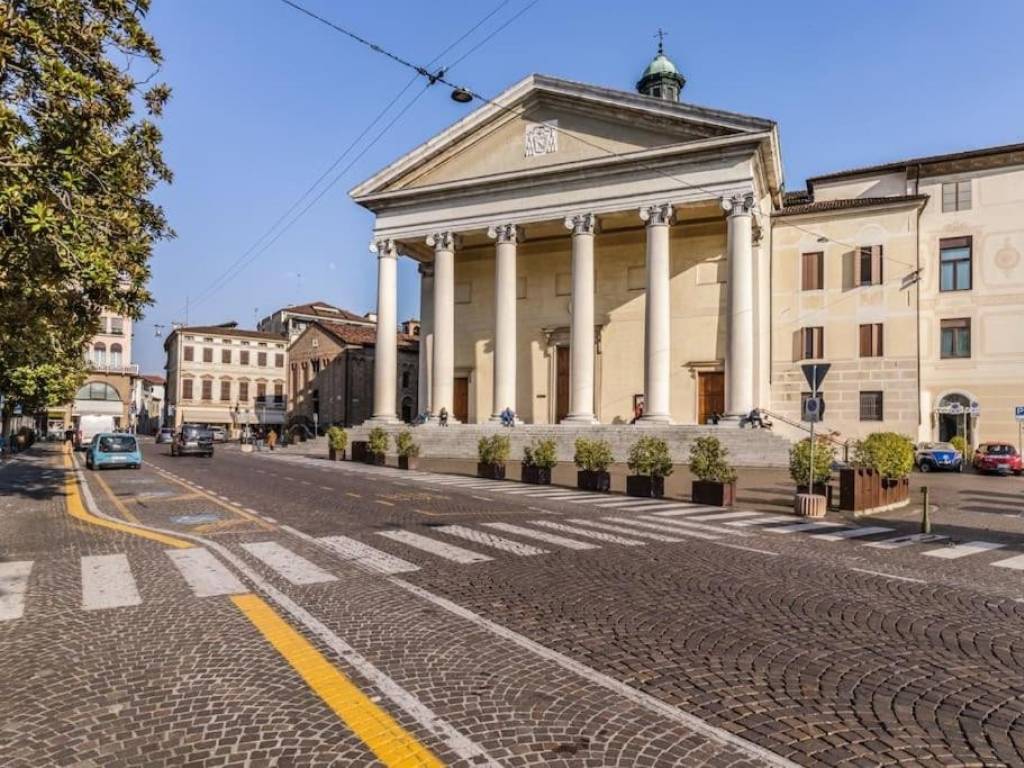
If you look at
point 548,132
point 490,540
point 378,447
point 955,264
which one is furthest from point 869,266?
point 490,540

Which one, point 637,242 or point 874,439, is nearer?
point 874,439

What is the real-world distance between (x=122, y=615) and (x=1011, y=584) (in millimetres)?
9270

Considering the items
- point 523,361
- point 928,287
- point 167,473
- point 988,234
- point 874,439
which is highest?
point 988,234

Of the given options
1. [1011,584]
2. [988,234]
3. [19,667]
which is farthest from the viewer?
[988,234]

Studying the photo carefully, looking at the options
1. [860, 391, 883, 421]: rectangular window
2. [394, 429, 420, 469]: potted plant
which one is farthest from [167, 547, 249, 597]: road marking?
[860, 391, 883, 421]: rectangular window

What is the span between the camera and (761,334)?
35.2 metres

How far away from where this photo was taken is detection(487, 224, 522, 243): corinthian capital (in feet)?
115

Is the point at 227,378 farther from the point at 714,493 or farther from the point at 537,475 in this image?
the point at 714,493

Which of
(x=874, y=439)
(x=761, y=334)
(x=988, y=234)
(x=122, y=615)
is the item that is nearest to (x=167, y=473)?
(x=122, y=615)

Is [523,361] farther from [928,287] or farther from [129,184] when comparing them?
[129,184]

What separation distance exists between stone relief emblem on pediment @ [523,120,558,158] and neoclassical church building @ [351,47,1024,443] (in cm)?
11

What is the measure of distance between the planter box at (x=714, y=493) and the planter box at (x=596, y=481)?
3.14 m

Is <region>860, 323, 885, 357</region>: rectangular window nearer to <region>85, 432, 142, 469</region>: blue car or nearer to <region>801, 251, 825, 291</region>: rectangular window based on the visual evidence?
<region>801, 251, 825, 291</region>: rectangular window

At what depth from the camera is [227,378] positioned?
77.1m
